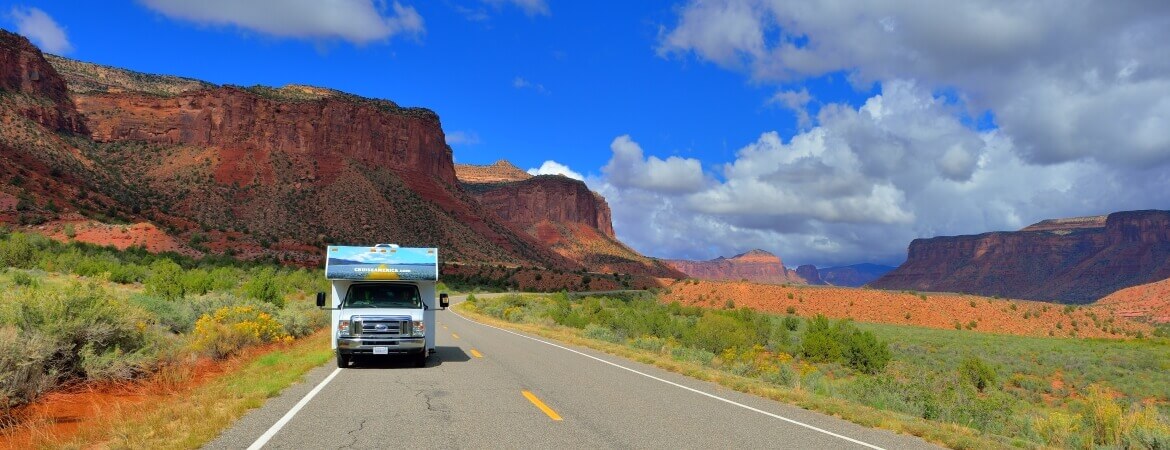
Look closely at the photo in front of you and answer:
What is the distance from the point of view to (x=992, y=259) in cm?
17925

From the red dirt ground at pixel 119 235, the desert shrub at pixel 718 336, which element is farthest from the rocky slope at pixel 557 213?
the desert shrub at pixel 718 336

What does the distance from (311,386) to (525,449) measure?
19.1 feet

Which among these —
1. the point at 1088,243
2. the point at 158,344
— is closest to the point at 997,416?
the point at 158,344

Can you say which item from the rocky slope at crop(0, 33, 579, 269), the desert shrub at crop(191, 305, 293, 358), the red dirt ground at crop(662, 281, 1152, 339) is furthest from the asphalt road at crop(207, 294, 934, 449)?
the rocky slope at crop(0, 33, 579, 269)

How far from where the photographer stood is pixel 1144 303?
7094 cm

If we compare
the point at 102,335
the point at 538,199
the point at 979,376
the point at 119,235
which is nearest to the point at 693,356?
the point at 979,376

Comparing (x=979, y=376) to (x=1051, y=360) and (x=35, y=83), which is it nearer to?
(x=1051, y=360)

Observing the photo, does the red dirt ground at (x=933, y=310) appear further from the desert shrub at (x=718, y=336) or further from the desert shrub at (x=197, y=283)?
the desert shrub at (x=197, y=283)

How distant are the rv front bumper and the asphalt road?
1.37ft

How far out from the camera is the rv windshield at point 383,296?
598 inches

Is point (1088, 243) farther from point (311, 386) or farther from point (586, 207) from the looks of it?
point (311, 386)

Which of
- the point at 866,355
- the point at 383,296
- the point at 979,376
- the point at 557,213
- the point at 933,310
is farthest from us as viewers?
the point at 557,213

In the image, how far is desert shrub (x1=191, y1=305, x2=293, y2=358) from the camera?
15477 mm

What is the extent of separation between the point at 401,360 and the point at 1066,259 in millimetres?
191423
